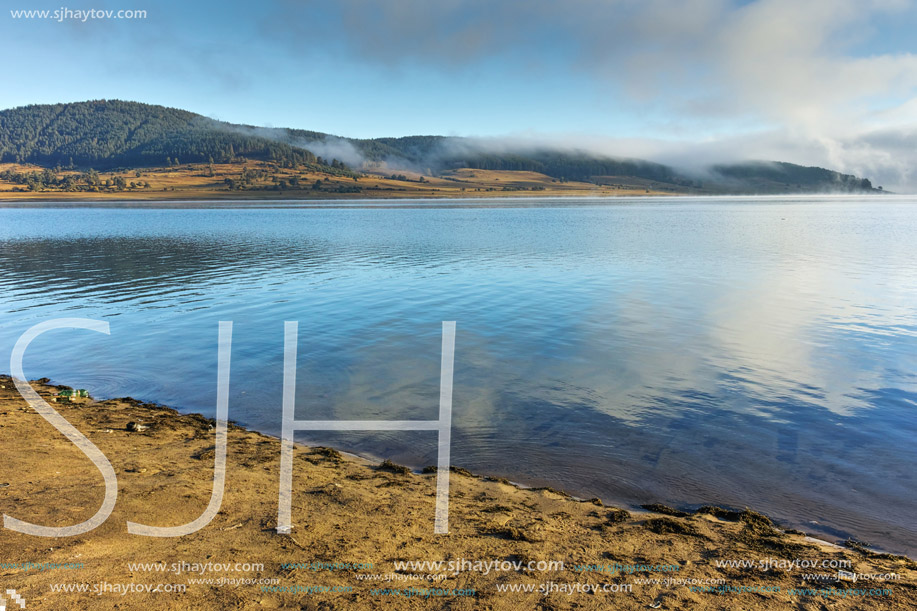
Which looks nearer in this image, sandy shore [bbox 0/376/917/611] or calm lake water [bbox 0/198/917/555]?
sandy shore [bbox 0/376/917/611]

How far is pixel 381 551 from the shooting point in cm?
623

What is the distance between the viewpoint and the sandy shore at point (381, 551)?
533 cm

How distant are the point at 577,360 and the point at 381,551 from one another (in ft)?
36.4

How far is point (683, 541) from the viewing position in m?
6.92

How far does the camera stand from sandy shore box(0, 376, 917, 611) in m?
5.33

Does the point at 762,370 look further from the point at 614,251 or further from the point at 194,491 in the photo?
the point at 614,251

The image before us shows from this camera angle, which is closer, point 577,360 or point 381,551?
point 381,551

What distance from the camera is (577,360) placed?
16266mm

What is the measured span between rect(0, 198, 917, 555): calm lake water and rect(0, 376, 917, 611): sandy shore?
1696mm

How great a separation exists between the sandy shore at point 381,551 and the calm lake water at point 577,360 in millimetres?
1696

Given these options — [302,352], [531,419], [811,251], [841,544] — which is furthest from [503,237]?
[841,544]

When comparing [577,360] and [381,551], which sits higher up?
[577,360]

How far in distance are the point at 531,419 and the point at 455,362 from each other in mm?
4625

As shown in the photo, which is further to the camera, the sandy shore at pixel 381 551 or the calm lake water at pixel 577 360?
the calm lake water at pixel 577 360
